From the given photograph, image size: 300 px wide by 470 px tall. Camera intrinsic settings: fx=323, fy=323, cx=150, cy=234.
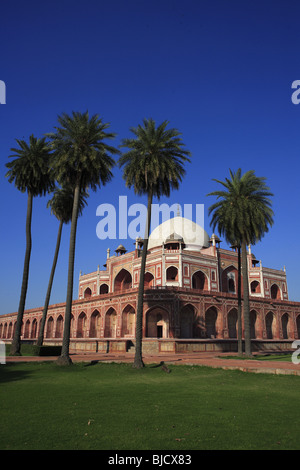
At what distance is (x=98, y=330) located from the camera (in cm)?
5016

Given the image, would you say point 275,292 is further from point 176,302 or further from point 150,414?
point 150,414

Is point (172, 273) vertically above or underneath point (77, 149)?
underneath

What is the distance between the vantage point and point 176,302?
39.6 meters

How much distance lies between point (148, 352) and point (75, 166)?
68.8 feet

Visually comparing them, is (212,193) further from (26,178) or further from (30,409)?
(30,409)

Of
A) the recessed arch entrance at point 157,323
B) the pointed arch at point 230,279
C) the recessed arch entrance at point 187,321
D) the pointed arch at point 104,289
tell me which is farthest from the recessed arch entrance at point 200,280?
the pointed arch at point 104,289

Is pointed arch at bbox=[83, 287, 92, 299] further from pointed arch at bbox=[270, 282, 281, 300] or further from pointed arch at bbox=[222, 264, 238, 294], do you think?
pointed arch at bbox=[270, 282, 281, 300]

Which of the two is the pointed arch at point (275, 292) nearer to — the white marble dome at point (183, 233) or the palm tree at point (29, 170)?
the white marble dome at point (183, 233)

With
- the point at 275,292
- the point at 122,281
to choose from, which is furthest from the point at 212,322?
the point at 275,292

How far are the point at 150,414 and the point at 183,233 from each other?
51451 mm

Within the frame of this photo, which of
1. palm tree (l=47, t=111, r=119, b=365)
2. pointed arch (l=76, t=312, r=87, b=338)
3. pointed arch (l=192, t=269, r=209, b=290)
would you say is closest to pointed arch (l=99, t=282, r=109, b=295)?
pointed arch (l=76, t=312, r=87, b=338)

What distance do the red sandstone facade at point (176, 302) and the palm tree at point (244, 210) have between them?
Answer: 12598 millimetres

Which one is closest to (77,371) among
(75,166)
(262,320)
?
(75,166)

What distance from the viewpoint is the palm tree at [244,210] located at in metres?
27.8
